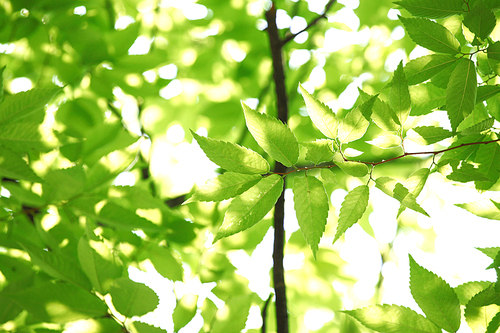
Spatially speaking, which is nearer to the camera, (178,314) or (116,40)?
(178,314)

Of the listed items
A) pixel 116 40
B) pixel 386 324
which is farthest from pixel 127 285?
pixel 116 40

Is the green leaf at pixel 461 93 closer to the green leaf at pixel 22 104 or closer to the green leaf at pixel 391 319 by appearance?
the green leaf at pixel 391 319

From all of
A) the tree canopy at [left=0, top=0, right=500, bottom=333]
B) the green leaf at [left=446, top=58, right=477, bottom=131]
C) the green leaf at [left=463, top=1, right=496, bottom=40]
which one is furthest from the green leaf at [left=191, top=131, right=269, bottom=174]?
the green leaf at [left=463, top=1, right=496, bottom=40]

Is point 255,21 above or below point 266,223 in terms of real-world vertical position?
above

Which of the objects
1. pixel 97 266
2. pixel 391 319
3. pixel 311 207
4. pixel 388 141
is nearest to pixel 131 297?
pixel 97 266

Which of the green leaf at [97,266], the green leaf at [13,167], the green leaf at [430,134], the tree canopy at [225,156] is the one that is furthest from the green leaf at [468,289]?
the green leaf at [13,167]

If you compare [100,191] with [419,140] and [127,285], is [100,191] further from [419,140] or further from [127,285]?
[419,140]
